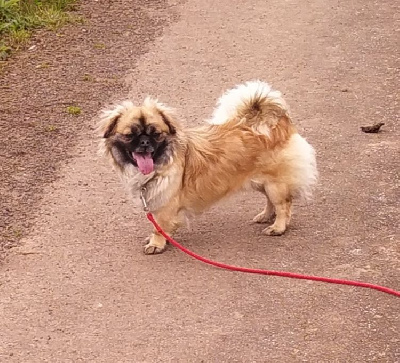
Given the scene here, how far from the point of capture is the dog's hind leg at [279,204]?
6.32 metres

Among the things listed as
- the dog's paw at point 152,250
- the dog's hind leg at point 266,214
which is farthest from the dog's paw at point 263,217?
the dog's paw at point 152,250

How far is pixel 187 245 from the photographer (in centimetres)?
632

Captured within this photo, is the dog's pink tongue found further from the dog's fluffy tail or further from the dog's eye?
the dog's fluffy tail

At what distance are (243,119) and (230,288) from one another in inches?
50.7

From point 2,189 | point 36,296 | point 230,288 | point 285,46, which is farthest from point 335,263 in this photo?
point 285,46

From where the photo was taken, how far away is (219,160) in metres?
6.21

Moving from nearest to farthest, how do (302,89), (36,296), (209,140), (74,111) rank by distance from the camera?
(36,296) < (209,140) < (74,111) < (302,89)

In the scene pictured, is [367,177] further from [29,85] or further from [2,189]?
[29,85]

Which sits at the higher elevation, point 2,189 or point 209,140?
point 209,140

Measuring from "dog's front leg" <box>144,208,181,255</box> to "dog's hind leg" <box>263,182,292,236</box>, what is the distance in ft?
2.19

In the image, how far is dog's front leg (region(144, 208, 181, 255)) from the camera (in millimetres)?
6188

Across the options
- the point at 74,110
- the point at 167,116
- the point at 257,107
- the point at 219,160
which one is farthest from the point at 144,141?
the point at 74,110

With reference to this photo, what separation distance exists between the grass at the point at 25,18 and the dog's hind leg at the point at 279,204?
15.2ft

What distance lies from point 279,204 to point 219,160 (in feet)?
1.76
